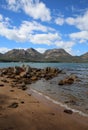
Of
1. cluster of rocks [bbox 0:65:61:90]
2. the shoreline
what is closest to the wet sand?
the shoreline

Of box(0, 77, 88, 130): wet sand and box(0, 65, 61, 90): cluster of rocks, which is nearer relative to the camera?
box(0, 77, 88, 130): wet sand

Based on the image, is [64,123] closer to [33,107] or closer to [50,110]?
[50,110]

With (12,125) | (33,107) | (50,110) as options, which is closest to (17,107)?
(33,107)

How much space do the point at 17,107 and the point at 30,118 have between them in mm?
2645

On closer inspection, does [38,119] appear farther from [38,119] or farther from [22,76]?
[22,76]

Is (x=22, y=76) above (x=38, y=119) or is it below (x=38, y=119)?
above

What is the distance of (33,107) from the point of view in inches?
623

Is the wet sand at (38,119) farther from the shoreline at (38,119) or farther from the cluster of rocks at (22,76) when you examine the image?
the cluster of rocks at (22,76)

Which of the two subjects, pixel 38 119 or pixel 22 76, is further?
pixel 22 76

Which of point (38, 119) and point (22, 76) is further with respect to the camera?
→ point (22, 76)

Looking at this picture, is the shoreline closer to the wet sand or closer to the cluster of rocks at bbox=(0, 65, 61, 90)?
the wet sand

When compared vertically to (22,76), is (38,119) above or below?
below

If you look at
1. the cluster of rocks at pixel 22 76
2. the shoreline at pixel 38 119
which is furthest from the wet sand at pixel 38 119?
the cluster of rocks at pixel 22 76

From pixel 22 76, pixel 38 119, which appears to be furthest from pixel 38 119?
pixel 22 76
